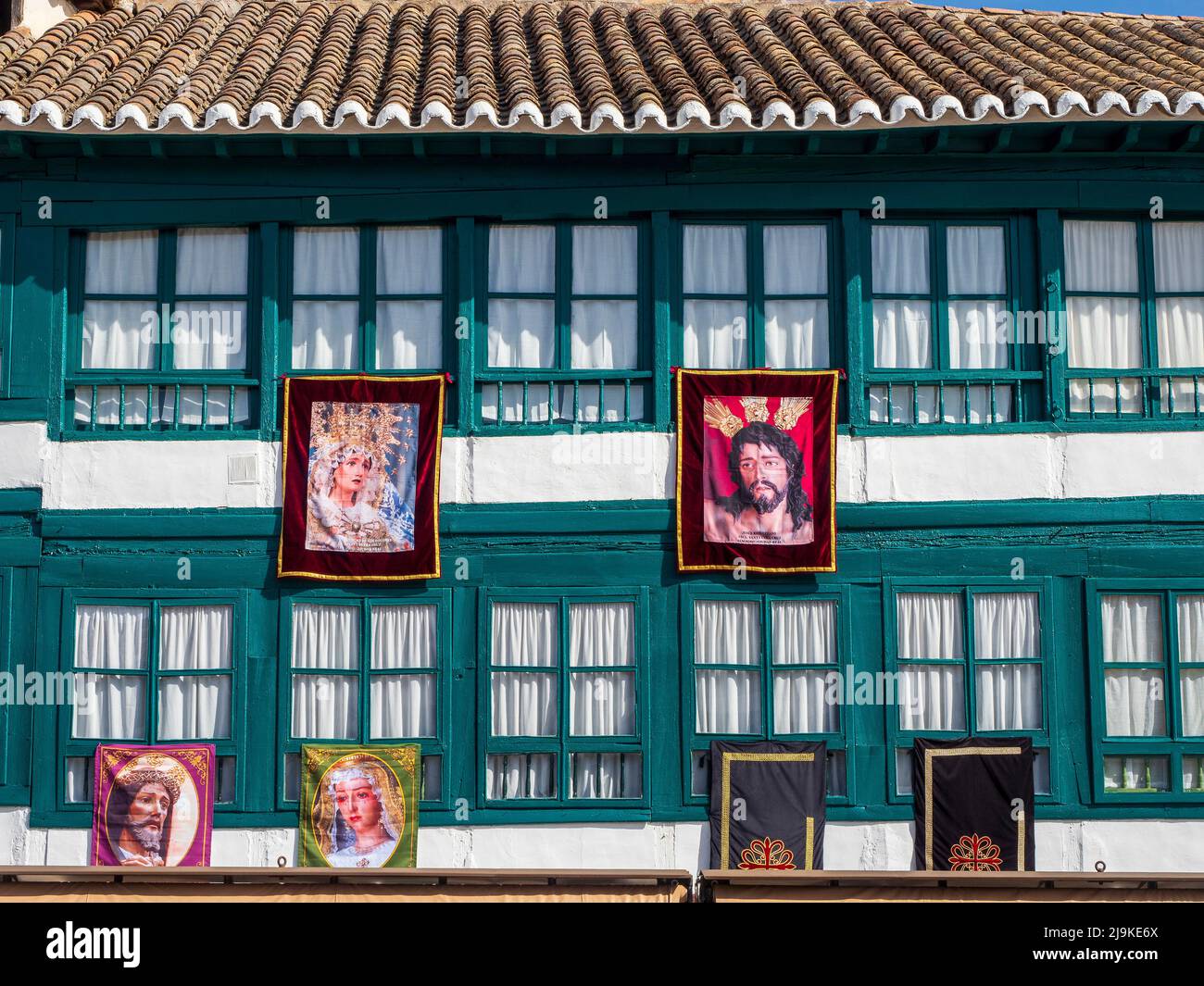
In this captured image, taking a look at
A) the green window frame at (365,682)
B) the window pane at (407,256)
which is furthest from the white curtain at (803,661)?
the window pane at (407,256)

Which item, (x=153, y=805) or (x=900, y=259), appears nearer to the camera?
(x=153, y=805)

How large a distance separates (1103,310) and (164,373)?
8.12 metres

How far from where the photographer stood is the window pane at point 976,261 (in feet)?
40.2

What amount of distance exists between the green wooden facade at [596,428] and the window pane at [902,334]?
153 mm

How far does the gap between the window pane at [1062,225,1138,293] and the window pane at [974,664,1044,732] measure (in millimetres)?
3404

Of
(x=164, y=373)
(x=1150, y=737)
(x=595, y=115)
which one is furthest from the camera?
(x=164, y=373)

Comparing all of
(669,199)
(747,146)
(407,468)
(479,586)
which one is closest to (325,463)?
(407,468)

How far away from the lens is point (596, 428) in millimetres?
11922

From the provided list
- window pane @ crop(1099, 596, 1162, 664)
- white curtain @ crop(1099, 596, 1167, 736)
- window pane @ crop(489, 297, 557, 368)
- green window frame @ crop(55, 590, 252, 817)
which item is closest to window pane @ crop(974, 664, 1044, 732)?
white curtain @ crop(1099, 596, 1167, 736)

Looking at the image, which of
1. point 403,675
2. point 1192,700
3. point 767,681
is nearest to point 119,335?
point 403,675

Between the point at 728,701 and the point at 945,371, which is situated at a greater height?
the point at 945,371

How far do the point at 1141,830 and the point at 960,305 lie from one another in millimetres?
4645

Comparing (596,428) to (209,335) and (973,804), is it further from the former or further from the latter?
(973,804)

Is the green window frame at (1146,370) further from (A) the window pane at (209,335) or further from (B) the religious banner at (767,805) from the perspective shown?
(A) the window pane at (209,335)
